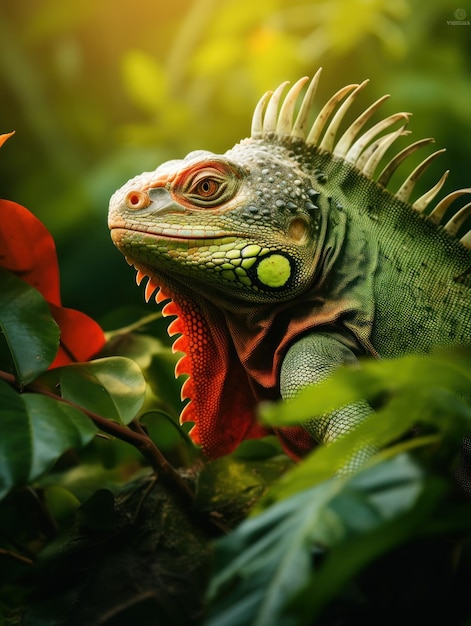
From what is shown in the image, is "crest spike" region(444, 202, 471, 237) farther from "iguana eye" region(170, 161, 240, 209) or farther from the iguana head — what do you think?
"iguana eye" region(170, 161, 240, 209)

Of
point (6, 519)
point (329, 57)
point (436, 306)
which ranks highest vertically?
point (329, 57)

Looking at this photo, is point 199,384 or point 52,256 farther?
point 199,384

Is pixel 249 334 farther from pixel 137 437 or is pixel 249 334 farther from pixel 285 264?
pixel 137 437

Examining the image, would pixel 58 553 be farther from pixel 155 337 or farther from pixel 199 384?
pixel 155 337

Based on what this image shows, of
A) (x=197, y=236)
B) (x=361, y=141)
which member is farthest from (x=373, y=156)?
(x=197, y=236)

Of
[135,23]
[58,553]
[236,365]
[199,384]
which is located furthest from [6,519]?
[135,23]

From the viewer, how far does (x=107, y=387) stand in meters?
1.68

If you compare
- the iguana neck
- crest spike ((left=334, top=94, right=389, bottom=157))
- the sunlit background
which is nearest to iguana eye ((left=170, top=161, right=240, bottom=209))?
the iguana neck

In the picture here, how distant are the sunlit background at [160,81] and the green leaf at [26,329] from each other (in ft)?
4.46

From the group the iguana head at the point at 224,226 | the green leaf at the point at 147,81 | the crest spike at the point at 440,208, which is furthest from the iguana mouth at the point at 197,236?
the green leaf at the point at 147,81

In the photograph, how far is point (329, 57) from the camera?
A: 14.5 ft

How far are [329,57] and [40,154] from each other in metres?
2.17

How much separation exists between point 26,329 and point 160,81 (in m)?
2.80

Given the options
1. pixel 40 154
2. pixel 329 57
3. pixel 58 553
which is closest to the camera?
pixel 58 553
